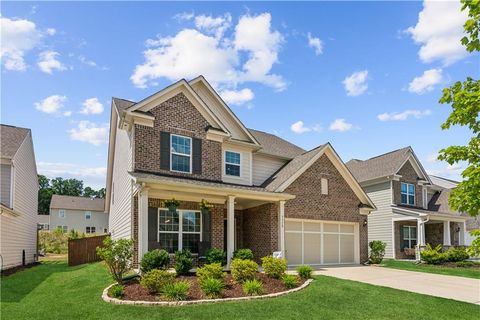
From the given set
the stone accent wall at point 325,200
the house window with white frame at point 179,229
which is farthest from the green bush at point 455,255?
the house window with white frame at point 179,229

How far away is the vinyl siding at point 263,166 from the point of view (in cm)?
1948

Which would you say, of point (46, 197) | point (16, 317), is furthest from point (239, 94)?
point (46, 197)

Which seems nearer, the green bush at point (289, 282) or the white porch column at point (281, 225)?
the green bush at point (289, 282)

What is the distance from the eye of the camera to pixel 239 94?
1730 cm

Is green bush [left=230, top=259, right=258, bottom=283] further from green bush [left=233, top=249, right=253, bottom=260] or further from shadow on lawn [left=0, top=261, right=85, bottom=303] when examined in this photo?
shadow on lawn [left=0, top=261, right=85, bottom=303]

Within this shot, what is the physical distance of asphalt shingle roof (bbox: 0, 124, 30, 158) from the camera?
17.7 m

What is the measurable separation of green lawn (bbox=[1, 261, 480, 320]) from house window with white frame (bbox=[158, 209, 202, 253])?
10.5 feet

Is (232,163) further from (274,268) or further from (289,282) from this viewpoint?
(289,282)

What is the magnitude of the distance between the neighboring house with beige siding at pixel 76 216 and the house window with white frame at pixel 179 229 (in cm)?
4082

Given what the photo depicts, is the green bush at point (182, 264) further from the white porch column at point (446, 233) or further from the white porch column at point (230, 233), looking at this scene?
the white porch column at point (446, 233)

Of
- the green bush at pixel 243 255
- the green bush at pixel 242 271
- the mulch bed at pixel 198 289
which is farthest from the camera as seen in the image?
the green bush at pixel 243 255

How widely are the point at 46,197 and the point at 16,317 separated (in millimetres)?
83616

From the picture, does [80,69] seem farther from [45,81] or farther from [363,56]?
[363,56]

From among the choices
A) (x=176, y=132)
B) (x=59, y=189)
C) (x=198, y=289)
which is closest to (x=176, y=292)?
(x=198, y=289)
